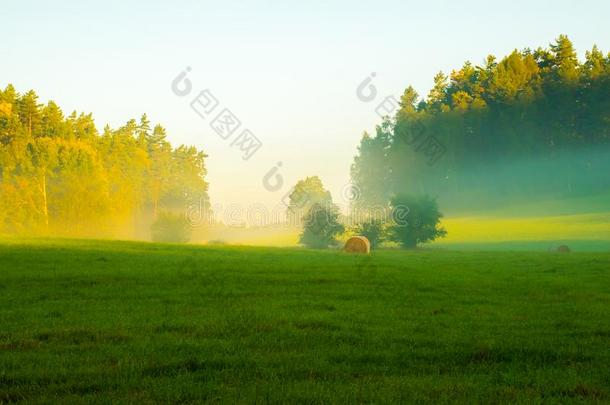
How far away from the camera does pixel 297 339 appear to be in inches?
467

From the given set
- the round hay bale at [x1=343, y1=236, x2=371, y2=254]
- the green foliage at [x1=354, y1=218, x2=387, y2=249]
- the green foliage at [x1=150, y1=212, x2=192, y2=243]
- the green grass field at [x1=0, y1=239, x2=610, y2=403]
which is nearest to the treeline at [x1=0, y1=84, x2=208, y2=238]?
the green foliage at [x1=150, y1=212, x2=192, y2=243]

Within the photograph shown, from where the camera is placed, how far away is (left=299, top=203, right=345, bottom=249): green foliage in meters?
69.0

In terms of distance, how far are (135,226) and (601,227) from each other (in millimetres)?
77434

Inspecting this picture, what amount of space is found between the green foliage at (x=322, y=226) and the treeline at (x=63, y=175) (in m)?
36.3

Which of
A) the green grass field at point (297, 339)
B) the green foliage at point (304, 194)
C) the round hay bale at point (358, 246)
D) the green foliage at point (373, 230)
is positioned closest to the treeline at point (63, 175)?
the green foliage at point (304, 194)

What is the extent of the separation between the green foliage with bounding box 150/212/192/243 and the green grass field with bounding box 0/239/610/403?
7025cm

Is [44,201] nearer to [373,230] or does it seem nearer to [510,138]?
[373,230]

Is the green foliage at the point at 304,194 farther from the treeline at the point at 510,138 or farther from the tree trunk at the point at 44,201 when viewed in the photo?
the tree trunk at the point at 44,201

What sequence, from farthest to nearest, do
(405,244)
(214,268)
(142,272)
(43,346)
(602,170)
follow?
(602,170) < (405,244) < (214,268) < (142,272) < (43,346)

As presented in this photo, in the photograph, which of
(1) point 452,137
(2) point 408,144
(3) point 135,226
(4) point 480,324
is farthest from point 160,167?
(4) point 480,324

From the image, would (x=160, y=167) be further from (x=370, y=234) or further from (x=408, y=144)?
(x=370, y=234)

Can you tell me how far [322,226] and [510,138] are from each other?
66921mm

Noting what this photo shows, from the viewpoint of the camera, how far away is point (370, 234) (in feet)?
210

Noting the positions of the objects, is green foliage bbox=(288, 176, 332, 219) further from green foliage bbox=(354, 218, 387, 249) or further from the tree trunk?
green foliage bbox=(354, 218, 387, 249)
